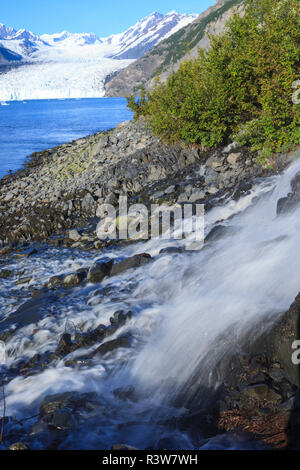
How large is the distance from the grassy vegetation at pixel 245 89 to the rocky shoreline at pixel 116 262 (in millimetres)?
667

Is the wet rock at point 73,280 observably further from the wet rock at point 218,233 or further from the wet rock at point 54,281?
the wet rock at point 218,233

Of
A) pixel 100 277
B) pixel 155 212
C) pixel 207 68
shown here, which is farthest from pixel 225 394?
pixel 207 68

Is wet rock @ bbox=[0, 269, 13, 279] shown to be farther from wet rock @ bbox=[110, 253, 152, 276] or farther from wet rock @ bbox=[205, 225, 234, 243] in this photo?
wet rock @ bbox=[205, 225, 234, 243]

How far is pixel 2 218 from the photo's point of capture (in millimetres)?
12195

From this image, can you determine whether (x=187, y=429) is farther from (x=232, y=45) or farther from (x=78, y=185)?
(x=232, y=45)

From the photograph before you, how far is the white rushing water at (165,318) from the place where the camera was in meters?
3.97

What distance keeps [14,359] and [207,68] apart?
10.6m

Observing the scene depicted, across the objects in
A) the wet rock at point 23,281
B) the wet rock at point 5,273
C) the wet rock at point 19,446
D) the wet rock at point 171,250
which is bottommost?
the wet rock at point 19,446

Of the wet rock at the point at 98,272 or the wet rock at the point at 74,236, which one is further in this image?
the wet rock at the point at 74,236

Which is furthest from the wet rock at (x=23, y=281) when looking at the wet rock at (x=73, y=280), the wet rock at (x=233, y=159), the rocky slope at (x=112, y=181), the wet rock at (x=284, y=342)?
the wet rock at (x=233, y=159)

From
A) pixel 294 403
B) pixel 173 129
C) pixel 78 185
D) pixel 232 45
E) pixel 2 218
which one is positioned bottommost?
pixel 294 403

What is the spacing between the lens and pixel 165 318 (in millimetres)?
5332

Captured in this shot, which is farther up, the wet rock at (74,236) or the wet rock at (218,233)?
the wet rock at (218,233)

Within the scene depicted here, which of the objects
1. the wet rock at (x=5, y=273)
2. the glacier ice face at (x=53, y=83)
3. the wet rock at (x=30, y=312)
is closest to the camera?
the wet rock at (x=30, y=312)
